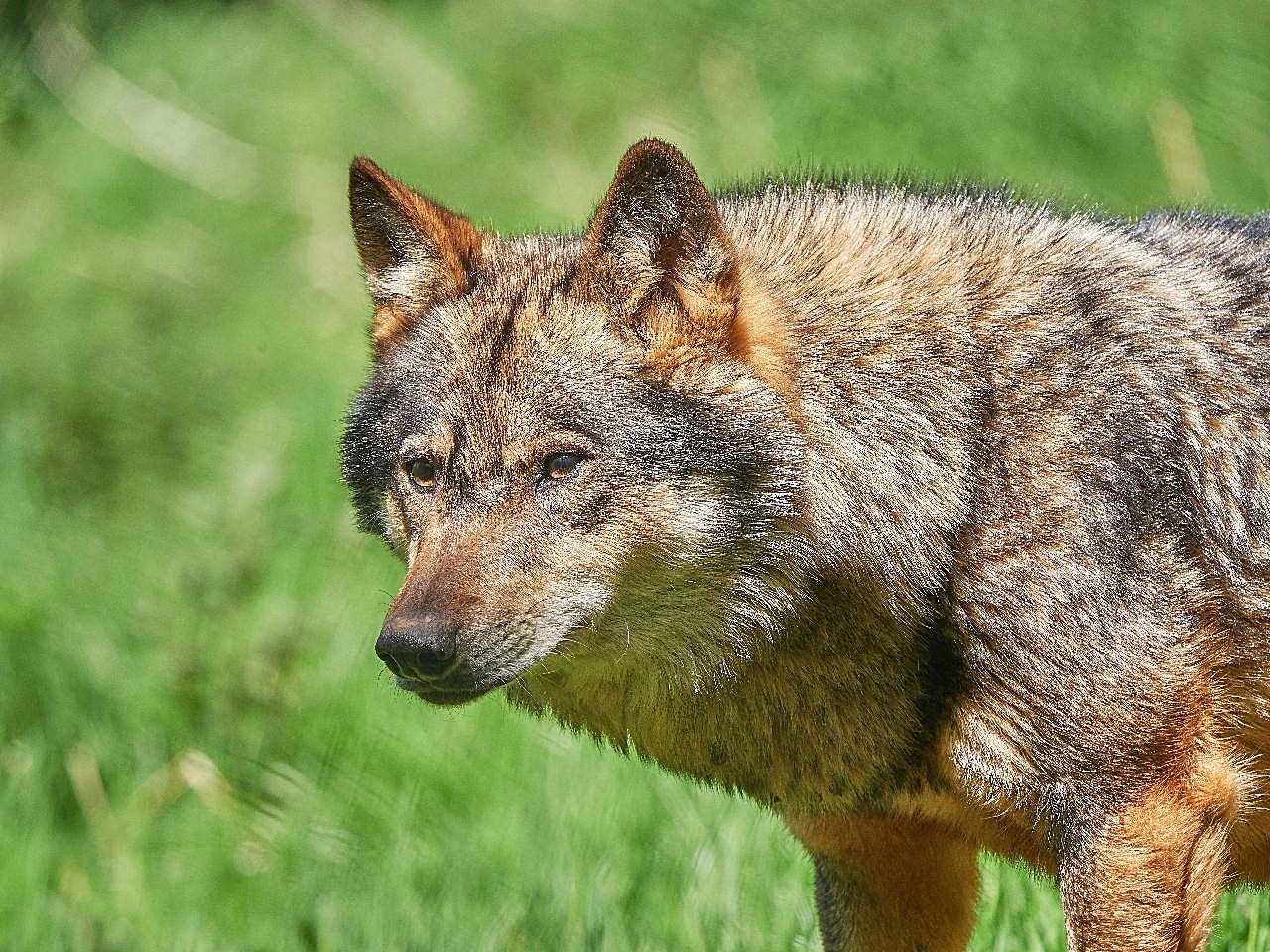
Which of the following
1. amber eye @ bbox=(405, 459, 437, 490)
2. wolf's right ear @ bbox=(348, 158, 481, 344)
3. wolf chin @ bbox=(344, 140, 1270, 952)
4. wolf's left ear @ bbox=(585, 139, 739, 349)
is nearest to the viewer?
wolf chin @ bbox=(344, 140, 1270, 952)

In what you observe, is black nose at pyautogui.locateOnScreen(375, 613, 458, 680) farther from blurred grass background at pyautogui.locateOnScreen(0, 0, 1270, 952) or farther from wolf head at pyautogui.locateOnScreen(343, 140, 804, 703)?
blurred grass background at pyautogui.locateOnScreen(0, 0, 1270, 952)

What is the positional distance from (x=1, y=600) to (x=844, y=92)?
563 centimetres

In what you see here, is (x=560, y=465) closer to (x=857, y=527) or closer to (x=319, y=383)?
(x=857, y=527)

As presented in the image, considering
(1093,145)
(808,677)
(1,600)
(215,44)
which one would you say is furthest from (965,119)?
(215,44)

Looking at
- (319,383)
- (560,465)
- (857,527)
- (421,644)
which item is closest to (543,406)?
(560,465)

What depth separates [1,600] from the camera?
22.0 ft

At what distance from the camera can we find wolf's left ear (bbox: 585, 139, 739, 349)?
3.33 metres

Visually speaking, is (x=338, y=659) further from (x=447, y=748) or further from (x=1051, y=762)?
(x=1051, y=762)

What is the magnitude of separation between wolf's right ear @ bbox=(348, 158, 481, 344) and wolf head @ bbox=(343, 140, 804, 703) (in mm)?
219

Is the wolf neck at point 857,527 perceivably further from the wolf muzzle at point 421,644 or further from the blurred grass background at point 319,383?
the blurred grass background at point 319,383

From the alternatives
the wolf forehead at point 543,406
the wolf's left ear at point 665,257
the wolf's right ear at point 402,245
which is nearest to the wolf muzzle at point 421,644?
the wolf forehead at point 543,406

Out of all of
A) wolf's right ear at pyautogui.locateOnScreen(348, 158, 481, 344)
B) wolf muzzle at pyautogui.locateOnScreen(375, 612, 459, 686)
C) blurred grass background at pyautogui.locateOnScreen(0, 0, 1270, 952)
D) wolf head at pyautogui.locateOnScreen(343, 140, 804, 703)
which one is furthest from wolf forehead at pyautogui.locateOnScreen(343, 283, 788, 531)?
blurred grass background at pyautogui.locateOnScreen(0, 0, 1270, 952)

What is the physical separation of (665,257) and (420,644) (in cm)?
100

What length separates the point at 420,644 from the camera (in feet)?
10.0
